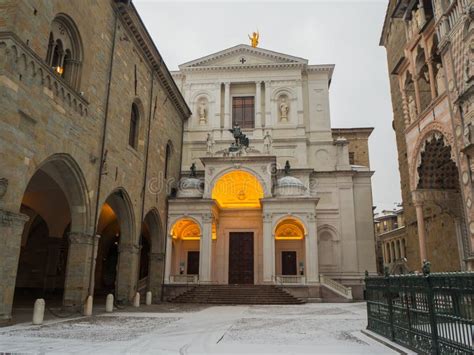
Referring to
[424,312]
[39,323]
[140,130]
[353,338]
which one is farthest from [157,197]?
[424,312]

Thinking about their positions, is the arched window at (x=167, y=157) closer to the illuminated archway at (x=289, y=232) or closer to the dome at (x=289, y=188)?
the dome at (x=289, y=188)

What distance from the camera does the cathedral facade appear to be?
24031mm

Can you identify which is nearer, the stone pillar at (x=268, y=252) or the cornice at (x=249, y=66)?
the stone pillar at (x=268, y=252)

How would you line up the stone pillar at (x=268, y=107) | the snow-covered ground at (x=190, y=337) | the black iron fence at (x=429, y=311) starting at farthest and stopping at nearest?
the stone pillar at (x=268, y=107)
the snow-covered ground at (x=190, y=337)
the black iron fence at (x=429, y=311)

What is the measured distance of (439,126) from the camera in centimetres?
1503

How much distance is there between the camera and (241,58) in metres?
31.9

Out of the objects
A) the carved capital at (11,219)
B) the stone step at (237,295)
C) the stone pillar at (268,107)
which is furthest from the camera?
the stone pillar at (268,107)

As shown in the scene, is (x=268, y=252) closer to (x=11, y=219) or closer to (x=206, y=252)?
(x=206, y=252)

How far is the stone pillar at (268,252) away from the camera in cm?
2291

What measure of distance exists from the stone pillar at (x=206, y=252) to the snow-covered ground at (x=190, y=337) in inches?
414

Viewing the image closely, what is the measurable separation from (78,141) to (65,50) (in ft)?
10.9

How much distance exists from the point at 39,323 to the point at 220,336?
5650 mm

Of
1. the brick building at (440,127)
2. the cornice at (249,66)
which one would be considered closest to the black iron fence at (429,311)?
Answer: the brick building at (440,127)

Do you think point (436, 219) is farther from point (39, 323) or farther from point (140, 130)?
point (39, 323)
